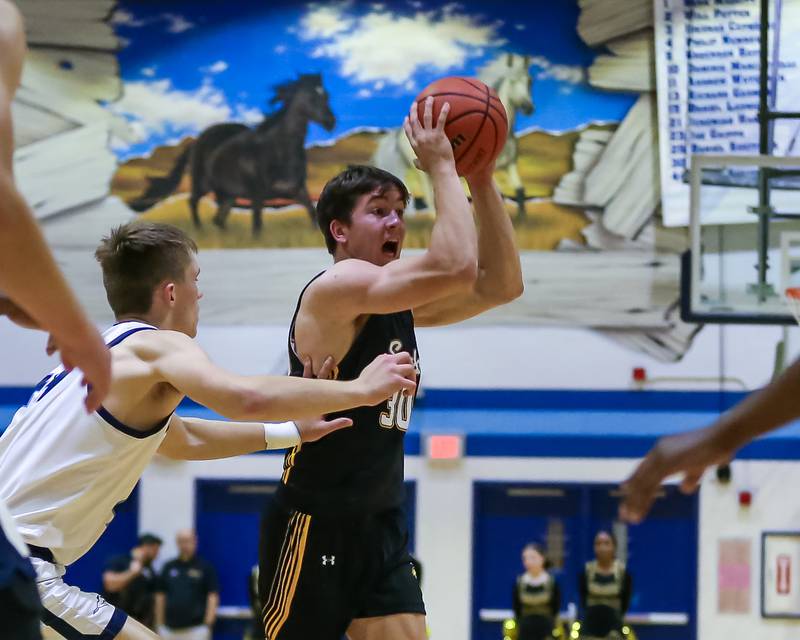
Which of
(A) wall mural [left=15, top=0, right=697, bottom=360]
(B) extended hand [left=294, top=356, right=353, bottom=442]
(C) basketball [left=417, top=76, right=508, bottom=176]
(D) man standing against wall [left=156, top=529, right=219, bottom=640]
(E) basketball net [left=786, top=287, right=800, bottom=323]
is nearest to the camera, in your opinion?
(B) extended hand [left=294, top=356, right=353, bottom=442]

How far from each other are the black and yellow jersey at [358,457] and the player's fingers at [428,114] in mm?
773

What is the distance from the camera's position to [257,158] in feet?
40.8

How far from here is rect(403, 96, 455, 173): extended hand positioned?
166 inches

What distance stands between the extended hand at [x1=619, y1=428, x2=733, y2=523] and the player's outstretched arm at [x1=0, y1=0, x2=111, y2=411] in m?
1.13

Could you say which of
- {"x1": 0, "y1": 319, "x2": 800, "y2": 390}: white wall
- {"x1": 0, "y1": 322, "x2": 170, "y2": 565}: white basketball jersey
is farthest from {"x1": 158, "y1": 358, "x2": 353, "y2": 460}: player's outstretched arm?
{"x1": 0, "y1": 319, "x2": 800, "y2": 390}: white wall

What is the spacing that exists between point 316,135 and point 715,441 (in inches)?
411

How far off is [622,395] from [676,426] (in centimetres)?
64

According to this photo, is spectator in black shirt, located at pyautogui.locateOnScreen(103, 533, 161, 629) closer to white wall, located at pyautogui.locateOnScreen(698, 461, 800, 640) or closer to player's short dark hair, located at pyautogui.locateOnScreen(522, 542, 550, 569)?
player's short dark hair, located at pyautogui.locateOnScreen(522, 542, 550, 569)

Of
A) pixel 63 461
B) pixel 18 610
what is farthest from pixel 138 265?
pixel 18 610

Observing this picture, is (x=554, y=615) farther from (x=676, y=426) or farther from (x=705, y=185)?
(x=705, y=185)

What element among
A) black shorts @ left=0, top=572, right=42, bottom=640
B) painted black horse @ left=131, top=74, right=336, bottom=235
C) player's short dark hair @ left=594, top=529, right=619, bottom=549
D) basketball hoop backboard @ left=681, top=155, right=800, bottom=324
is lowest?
player's short dark hair @ left=594, top=529, right=619, bottom=549

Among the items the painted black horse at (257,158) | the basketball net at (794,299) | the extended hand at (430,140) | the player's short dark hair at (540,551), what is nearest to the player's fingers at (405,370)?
the extended hand at (430,140)

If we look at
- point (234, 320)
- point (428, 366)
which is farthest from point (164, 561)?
point (428, 366)

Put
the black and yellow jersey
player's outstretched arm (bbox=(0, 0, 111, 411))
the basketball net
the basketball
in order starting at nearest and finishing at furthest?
player's outstretched arm (bbox=(0, 0, 111, 411)), the black and yellow jersey, the basketball, the basketball net
